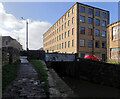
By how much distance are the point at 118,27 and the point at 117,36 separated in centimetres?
143

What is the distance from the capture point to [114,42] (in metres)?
13.3

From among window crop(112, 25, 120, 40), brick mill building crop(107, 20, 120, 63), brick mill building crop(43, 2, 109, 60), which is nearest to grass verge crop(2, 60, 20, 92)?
brick mill building crop(107, 20, 120, 63)

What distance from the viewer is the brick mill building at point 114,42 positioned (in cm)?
1266

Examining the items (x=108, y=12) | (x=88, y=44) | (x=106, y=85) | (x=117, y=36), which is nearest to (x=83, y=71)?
(x=106, y=85)

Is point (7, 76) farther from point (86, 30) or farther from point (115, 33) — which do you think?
point (86, 30)

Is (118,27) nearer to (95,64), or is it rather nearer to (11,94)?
(95,64)

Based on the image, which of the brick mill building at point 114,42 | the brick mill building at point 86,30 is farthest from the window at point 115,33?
the brick mill building at point 86,30

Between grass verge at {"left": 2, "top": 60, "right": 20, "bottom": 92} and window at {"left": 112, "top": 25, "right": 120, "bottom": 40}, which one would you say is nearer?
grass verge at {"left": 2, "top": 60, "right": 20, "bottom": 92}

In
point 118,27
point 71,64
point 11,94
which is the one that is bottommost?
point 71,64

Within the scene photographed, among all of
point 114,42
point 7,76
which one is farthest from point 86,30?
point 7,76

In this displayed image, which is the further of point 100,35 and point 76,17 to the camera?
point 100,35

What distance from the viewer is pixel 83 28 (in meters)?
22.0

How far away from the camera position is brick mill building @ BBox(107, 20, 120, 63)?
12662mm

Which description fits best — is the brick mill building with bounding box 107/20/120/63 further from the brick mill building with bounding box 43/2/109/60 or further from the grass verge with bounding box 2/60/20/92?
the grass verge with bounding box 2/60/20/92
